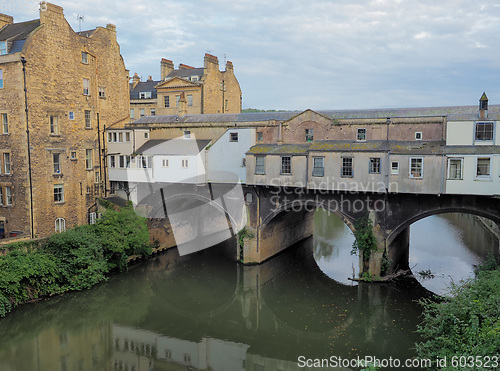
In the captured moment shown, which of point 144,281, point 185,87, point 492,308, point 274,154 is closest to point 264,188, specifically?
point 274,154

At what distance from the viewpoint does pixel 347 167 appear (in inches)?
954

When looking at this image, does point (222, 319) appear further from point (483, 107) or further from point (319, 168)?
point (483, 107)

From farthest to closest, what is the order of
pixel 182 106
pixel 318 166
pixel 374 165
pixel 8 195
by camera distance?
pixel 182 106 → pixel 8 195 → pixel 318 166 → pixel 374 165

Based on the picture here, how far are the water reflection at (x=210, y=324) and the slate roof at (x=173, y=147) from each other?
8.65 meters

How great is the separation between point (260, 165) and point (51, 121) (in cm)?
1464

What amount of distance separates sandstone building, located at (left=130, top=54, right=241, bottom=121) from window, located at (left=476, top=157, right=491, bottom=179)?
27.0m

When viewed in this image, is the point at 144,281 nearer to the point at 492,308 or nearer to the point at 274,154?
the point at 274,154

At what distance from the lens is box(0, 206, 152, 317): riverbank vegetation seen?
21156mm

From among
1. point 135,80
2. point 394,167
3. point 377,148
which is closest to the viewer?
point 394,167

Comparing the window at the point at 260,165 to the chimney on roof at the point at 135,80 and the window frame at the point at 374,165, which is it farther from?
the chimney on roof at the point at 135,80

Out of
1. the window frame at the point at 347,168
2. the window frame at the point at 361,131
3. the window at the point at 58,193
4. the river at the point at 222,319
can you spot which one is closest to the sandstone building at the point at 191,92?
the window at the point at 58,193

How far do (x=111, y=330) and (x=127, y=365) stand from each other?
3820mm

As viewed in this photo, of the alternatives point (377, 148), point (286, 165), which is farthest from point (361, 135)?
point (286, 165)

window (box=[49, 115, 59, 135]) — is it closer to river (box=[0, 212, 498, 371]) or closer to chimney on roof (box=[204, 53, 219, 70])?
river (box=[0, 212, 498, 371])
